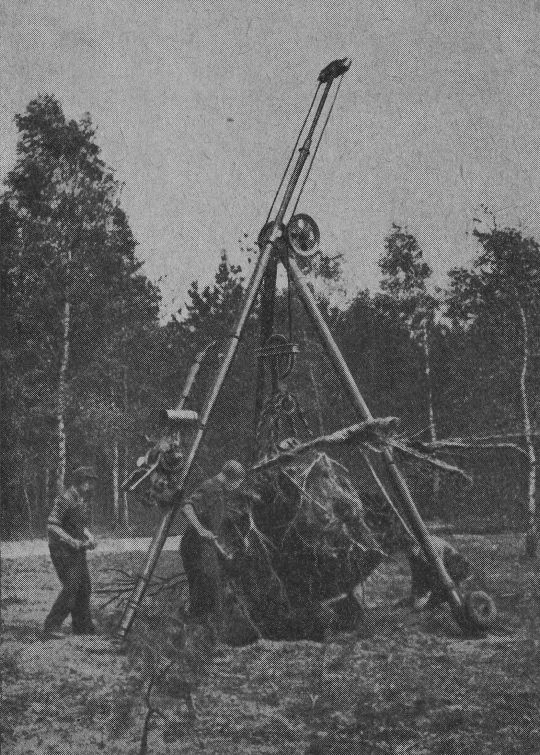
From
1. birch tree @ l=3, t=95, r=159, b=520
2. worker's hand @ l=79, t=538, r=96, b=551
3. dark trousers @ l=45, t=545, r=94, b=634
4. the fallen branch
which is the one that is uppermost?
birch tree @ l=3, t=95, r=159, b=520

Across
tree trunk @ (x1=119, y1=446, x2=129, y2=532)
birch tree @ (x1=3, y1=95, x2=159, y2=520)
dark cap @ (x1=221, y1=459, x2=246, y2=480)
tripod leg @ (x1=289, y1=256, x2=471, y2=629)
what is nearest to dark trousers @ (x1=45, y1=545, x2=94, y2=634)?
dark cap @ (x1=221, y1=459, x2=246, y2=480)

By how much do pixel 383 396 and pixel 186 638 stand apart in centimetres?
1561

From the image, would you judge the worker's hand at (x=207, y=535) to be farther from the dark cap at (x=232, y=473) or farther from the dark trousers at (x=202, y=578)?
the dark cap at (x=232, y=473)

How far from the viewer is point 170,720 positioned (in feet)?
15.0

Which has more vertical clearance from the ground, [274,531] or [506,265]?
[506,265]

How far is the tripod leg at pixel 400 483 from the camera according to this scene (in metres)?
6.27

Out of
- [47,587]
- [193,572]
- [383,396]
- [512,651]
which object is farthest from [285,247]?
[383,396]

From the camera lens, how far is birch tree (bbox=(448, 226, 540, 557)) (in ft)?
38.1

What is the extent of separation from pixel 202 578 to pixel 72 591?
1.12 metres

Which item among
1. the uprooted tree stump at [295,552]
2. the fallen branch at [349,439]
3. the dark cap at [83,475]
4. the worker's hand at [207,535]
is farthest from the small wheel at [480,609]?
the dark cap at [83,475]

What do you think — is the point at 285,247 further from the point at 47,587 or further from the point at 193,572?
the point at 47,587

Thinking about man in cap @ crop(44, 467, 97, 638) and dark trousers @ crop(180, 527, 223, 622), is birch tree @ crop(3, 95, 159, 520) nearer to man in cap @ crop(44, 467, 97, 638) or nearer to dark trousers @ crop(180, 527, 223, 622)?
man in cap @ crop(44, 467, 97, 638)

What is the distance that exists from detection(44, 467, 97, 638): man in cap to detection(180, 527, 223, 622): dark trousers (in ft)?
2.80

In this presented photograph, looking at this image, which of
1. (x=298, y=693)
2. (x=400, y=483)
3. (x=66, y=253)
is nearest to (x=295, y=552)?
(x=400, y=483)
